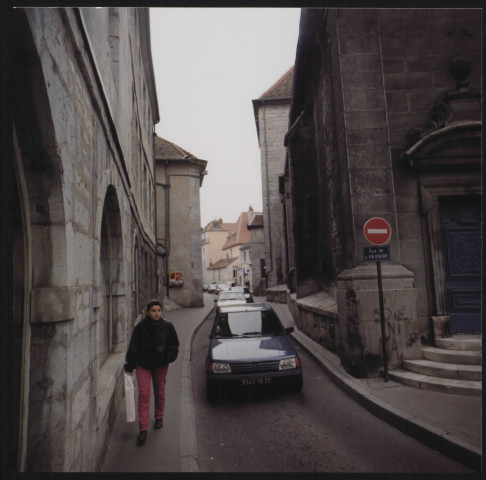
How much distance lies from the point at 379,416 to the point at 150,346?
10.3ft

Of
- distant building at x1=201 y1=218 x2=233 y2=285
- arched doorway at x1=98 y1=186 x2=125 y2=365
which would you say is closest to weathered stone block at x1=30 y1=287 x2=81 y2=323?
arched doorway at x1=98 y1=186 x2=125 y2=365

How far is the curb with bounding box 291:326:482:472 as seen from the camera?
3.68m

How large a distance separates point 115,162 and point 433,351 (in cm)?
599

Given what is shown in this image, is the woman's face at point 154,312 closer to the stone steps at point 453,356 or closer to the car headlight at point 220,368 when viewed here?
the car headlight at point 220,368

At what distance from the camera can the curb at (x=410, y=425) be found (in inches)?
145

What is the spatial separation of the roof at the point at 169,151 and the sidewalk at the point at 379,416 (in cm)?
1933

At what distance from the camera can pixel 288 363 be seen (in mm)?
6031

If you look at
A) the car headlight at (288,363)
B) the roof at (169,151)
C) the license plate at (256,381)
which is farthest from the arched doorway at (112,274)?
the roof at (169,151)

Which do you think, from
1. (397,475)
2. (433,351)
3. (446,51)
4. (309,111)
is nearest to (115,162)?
(397,475)

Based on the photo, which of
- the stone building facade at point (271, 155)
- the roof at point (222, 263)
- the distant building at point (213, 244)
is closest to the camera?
the stone building facade at point (271, 155)

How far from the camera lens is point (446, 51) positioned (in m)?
7.52

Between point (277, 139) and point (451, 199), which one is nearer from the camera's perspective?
point (451, 199)

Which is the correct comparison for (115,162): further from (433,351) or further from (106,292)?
(433,351)

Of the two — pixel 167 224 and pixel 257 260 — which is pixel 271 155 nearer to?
pixel 167 224
